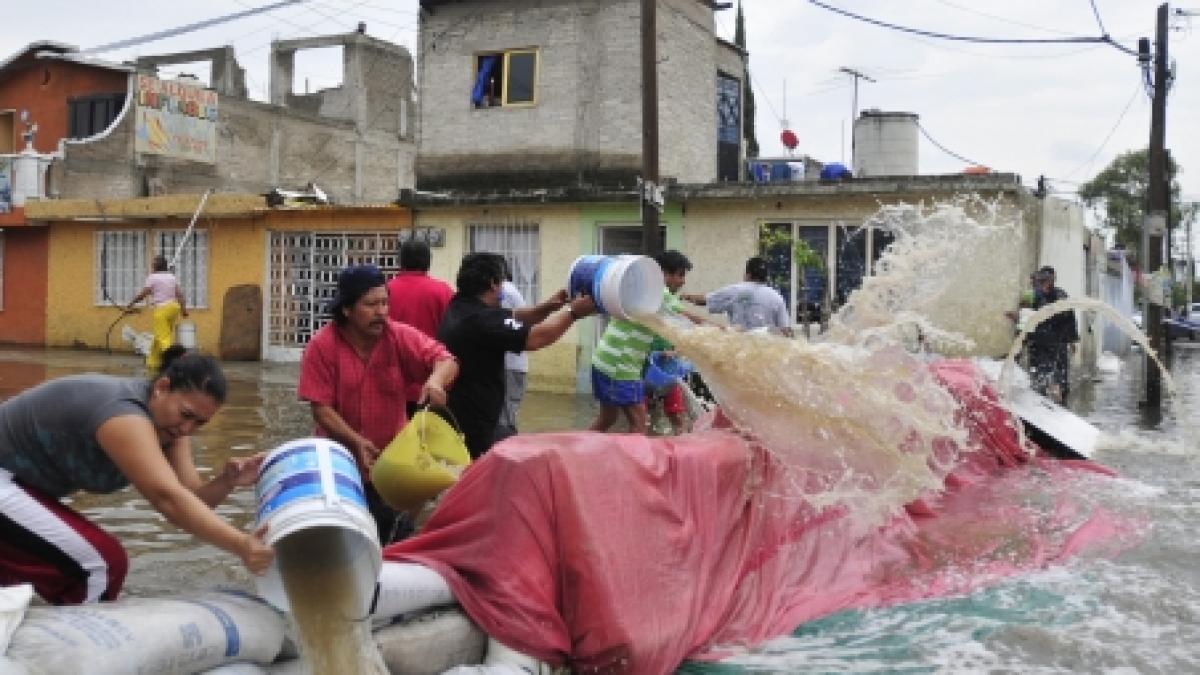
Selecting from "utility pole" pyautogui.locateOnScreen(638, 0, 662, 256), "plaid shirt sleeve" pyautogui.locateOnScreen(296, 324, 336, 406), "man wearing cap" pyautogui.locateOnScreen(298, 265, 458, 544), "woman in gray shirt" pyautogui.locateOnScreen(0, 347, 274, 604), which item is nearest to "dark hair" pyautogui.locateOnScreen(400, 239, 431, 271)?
"man wearing cap" pyautogui.locateOnScreen(298, 265, 458, 544)

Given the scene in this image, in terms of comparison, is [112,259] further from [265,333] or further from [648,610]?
[648,610]

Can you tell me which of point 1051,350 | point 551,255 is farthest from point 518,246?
point 1051,350

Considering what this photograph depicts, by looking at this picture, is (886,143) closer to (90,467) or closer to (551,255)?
(551,255)

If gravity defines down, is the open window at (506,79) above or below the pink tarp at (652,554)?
above

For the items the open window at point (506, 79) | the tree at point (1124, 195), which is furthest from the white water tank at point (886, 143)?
the tree at point (1124, 195)

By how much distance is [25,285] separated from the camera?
21781 millimetres

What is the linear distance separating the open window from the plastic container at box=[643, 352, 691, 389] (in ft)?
33.5

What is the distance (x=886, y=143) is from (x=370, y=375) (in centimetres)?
1553

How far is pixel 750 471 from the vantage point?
5.16 metres

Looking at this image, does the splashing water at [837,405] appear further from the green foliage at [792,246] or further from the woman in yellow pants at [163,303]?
the woman in yellow pants at [163,303]

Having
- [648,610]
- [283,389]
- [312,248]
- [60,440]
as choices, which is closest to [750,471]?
[648,610]

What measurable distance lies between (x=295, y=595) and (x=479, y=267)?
2.40 m

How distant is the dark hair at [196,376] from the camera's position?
3268mm

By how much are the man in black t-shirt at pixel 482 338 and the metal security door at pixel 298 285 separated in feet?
42.0
